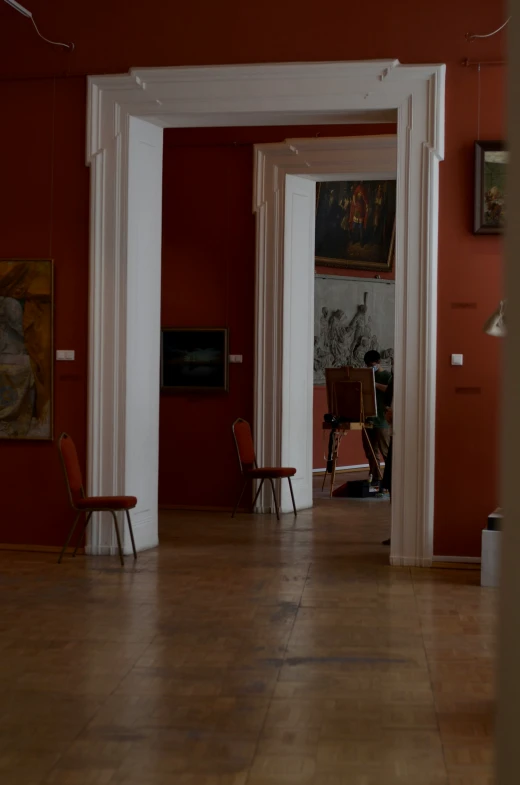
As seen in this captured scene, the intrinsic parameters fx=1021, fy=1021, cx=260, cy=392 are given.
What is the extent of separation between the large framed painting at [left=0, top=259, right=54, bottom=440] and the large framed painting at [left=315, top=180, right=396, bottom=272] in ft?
29.7

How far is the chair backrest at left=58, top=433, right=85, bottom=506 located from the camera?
8.66 meters

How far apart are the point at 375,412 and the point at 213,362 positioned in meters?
3.36

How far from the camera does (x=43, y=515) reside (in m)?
9.48

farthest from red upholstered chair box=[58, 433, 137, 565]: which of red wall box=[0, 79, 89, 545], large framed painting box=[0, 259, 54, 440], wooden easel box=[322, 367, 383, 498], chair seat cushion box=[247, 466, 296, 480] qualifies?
wooden easel box=[322, 367, 383, 498]

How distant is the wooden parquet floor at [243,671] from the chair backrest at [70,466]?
2.10 feet

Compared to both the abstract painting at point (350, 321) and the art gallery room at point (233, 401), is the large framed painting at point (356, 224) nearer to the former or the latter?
the abstract painting at point (350, 321)

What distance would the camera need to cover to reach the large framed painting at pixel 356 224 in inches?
710

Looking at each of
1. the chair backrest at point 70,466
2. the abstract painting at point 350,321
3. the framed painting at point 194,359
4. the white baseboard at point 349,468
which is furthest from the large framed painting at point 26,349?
the abstract painting at point 350,321

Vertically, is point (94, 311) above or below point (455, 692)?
above

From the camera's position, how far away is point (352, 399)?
48.8 ft

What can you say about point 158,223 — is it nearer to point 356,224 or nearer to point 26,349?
point 26,349

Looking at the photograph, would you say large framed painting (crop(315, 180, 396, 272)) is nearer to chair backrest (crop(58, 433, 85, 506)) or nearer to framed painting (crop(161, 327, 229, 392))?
framed painting (crop(161, 327, 229, 392))

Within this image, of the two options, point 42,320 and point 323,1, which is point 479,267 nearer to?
point 323,1

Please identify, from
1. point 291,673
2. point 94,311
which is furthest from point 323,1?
point 291,673
